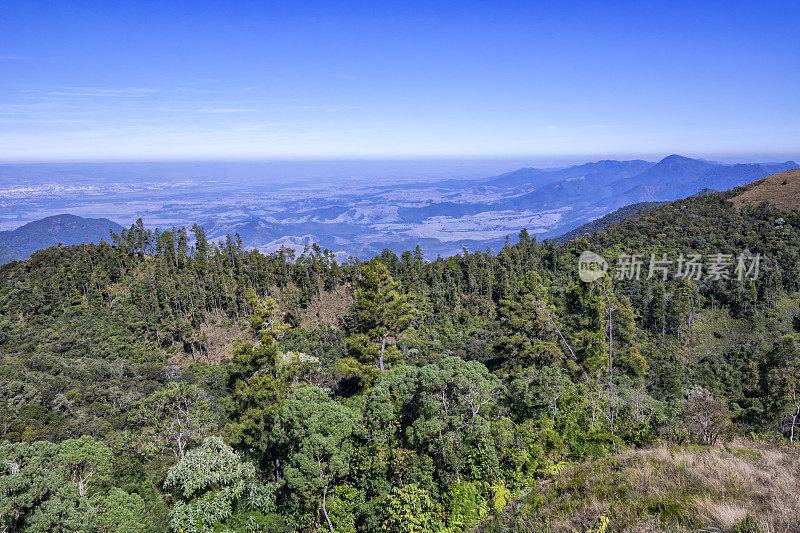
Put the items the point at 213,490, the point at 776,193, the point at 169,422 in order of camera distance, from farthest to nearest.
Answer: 1. the point at 776,193
2. the point at 169,422
3. the point at 213,490

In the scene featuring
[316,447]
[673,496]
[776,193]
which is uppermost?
[776,193]

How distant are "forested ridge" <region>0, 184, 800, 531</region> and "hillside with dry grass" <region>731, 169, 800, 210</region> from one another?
661 centimetres

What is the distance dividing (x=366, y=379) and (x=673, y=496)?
1948 cm

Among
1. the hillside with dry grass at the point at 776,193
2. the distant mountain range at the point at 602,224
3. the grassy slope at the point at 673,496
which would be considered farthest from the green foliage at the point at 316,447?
the distant mountain range at the point at 602,224

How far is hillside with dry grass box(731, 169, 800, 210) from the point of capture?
65.9 m

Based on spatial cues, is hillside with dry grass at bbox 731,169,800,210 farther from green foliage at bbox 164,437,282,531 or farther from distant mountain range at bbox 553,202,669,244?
green foliage at bbox 164,437,282,531

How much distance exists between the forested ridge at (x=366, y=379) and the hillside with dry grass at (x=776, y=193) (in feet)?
21.7

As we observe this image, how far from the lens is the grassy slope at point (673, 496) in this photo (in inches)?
219

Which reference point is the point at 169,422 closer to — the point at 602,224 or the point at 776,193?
the point at 776,193

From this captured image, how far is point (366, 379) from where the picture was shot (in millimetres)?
24625

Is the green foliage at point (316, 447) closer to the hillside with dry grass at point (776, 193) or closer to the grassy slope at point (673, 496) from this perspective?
the grassy slope at point (673, 496)

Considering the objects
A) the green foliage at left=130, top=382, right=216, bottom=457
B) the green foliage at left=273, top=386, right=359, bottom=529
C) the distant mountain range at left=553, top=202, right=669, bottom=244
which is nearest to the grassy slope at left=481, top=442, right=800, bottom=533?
the green foliage at left=273, top=386, right=359, bottom=529

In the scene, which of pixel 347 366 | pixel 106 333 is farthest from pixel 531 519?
pixel 106 333

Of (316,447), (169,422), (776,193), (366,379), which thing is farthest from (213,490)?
(776,193)
